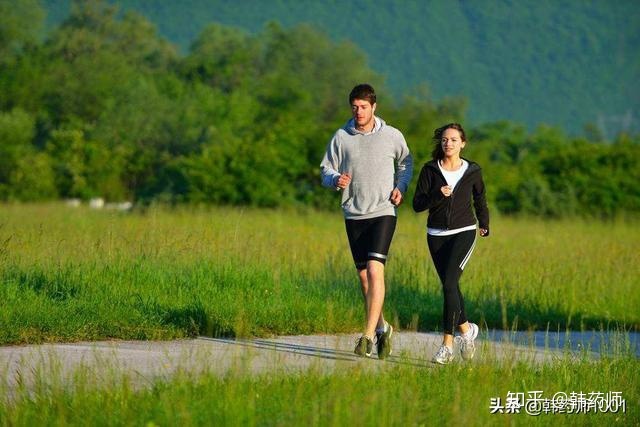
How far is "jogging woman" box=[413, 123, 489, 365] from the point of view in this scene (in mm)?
10219

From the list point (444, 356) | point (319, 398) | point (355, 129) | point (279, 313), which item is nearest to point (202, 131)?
point (279, 313)

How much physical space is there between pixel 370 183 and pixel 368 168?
115mm

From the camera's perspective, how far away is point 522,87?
175 m

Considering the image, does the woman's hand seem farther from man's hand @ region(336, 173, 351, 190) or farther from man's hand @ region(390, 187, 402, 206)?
man's hand @ region(336, 173, 351, 190)

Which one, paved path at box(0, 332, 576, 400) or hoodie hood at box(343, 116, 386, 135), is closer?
paved path at box(0, 332, 576, 400)

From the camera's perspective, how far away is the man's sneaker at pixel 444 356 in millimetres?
9867

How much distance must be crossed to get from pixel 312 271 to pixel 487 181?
98.2 feet

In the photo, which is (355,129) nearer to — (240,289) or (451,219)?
(451,219)

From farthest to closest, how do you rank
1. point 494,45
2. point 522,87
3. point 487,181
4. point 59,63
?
point 494,45
point 522,87
point 59,63
point 487,181

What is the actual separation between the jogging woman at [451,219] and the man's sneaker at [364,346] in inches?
22.6

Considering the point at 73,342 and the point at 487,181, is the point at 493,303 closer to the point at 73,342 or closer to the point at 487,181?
the point at 73,342

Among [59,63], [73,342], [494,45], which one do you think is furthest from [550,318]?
[494,45]

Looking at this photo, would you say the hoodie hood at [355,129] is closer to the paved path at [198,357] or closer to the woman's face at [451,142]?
the woman's face at [451,142]

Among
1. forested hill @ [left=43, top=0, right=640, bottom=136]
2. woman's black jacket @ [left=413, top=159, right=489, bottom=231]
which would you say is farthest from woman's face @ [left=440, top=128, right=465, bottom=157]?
forested hill @ [left=43, top=0, right=640, bottom=136]
